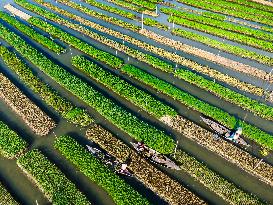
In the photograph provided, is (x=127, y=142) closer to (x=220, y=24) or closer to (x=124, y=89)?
→ (x=124, y=89)

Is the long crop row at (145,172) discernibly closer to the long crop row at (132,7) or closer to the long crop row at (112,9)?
the long crop row at (112,9)

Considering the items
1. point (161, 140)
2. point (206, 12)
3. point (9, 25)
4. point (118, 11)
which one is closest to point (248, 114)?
point (161, 140)

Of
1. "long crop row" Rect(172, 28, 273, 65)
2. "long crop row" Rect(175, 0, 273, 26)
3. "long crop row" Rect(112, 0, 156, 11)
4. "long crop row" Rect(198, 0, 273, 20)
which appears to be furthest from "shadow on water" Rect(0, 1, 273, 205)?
"long crop row" Rect(198, 0, 273, 20)

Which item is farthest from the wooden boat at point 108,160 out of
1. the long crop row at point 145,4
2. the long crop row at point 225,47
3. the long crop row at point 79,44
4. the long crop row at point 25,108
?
the long crop row at point 145,4

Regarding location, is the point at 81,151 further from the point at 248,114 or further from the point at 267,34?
the point at 267,34

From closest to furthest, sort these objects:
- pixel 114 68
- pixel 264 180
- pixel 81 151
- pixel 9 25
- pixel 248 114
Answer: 1. pixel 264 180
2. pixel 81 151
3. pixel 248 114
4. pixel 114 68
5. pixel 9 25
